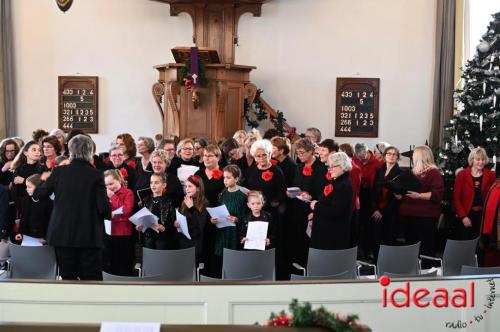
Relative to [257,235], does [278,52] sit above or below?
above

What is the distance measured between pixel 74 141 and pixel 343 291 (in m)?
2.63

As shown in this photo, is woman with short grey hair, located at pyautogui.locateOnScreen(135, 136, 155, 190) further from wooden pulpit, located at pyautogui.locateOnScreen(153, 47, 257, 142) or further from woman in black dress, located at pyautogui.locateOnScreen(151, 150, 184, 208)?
wooden pulpit, located at pyautogui.locateOnScreen(153, 47, 257, 142)

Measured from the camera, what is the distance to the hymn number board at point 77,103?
14891mm

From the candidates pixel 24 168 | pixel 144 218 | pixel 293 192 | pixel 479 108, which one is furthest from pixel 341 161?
pixel 479 108

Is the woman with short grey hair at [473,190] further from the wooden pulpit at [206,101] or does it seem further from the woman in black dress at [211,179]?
the wooden pulpit at [206,101]

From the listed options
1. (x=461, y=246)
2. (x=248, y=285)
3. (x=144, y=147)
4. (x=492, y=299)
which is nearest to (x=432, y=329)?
(x=492, y=299)

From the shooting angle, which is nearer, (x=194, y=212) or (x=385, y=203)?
(x=194, y=212)

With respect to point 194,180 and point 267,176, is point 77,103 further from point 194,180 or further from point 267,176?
point 194,180

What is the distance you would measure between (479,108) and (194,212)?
6316 millimetres

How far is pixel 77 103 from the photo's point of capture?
49.1 ft

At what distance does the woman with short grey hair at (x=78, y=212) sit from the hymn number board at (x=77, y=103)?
29.8ft

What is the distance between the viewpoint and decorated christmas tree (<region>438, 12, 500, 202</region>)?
36.2 ft

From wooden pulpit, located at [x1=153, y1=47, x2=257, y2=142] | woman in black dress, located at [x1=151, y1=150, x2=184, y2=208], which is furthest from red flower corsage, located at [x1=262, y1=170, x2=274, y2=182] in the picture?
wooden pulpit, located at [x1=153, y1=47, x2=257, y2=142]

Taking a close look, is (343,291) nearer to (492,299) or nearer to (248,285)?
(248,285)
